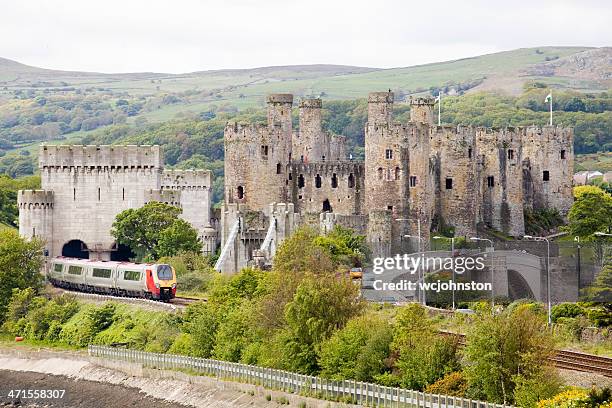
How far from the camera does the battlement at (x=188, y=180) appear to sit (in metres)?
104

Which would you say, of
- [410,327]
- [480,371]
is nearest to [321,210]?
[410,327]

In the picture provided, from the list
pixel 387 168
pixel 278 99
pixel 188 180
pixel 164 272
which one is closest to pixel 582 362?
pixel 164 272

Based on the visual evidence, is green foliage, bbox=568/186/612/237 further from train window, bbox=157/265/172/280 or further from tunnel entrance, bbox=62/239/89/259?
tunnel entrance, bbox=62/239/89/259

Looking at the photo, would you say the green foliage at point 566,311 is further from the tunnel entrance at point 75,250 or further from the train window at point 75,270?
the tunnel entrance at point 75,250

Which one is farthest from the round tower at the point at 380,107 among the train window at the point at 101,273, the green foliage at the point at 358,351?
the green foliage at the point at 358,351

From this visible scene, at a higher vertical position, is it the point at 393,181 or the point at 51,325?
the point at 393,181

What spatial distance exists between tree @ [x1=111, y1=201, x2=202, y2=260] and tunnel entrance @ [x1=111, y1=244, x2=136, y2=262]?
182 centimetres

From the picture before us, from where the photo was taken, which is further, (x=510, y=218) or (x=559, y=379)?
(x=510, y=218)

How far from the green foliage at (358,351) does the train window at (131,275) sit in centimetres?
2713

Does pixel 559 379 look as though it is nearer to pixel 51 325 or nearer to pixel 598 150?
pixel 51 325

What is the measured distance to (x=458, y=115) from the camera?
189 m

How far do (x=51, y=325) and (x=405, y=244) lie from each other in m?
18.5

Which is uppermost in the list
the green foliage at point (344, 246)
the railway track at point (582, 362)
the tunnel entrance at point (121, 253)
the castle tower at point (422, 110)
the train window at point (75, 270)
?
the castle tower at point (422, 110)

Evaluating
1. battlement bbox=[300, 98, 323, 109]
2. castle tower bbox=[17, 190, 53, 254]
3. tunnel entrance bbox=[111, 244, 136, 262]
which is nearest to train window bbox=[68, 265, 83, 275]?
castle tower bbox=[17, 190, 53, 254]
